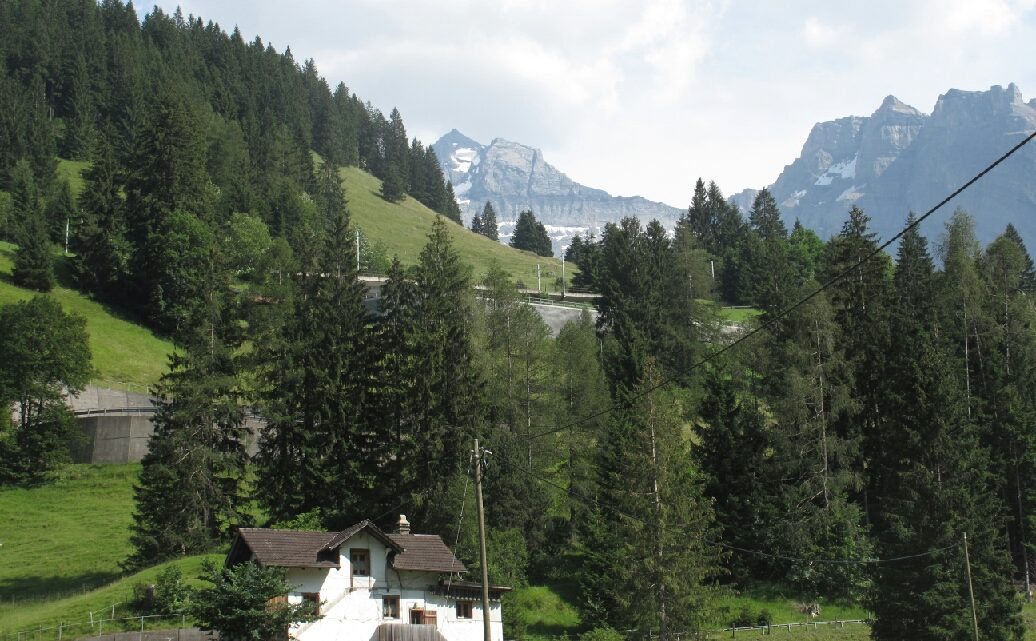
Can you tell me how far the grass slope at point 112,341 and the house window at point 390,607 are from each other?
4285cm

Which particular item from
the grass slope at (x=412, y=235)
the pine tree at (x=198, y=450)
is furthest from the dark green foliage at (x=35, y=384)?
the grass slope at (x=412, y=235)

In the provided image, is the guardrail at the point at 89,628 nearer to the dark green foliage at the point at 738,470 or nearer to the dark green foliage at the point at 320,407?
the dark green foliage at the point at 320,407

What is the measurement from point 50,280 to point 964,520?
74784mm

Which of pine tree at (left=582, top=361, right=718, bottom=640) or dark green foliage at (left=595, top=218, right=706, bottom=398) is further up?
dark green foliage at (left=595, top=218, right=706, bottom=398)

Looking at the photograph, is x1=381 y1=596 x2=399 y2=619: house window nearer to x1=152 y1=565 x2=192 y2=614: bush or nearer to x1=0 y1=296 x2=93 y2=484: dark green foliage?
x1=152 y1=565 x2=192 y2=614: bush

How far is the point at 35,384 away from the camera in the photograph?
65.1m

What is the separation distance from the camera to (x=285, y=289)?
3612 inches

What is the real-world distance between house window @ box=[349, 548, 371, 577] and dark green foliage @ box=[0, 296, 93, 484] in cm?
3285

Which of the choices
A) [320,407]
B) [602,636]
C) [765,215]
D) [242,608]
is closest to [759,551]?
[602,636]

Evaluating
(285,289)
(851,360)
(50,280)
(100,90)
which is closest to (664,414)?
(851,360)

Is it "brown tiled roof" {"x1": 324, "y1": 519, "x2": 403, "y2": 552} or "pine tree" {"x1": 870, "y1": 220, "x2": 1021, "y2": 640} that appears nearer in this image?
"brown tiled roof" {"x1": 324, "y1": 519, "x2": 403, "y2": 552}

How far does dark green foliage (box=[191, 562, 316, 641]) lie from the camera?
29.5m

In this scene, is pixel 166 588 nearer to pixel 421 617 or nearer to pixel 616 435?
pixel 421 617

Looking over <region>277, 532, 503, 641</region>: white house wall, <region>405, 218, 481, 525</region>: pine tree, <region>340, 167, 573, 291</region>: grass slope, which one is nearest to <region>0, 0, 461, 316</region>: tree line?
<region>340, 167, 573, 291</region>: grass slope
